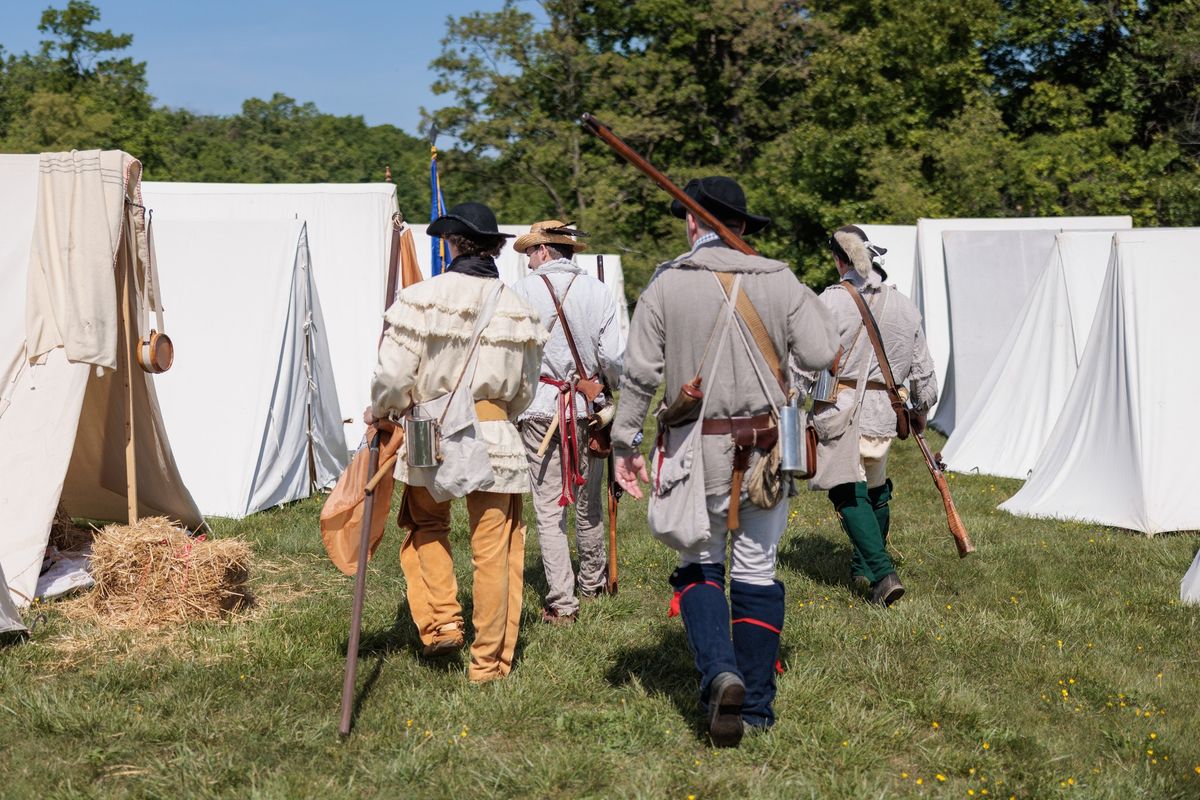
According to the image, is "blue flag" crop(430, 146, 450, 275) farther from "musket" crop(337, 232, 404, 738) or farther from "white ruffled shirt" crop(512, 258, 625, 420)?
"musket" crop(337, 232, 404, 738)

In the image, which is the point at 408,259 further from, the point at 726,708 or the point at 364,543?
the point at 726,708

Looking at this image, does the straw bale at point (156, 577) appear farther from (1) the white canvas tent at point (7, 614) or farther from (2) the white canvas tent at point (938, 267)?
(2) the white canvas tent at point (938, 267)

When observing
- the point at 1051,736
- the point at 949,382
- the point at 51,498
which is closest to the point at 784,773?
the point at 1051,736

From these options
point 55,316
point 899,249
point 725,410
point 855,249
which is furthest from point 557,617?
point 899,249

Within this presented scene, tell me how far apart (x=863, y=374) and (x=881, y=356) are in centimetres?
13

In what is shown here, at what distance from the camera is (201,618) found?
5.47 metres

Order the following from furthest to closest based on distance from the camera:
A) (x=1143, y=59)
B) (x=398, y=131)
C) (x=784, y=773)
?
(x=398, y=131)
(x=1143, y=59)
(x=784, y=773)

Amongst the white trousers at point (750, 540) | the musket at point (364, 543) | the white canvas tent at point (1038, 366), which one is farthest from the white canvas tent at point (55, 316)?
the white canvas tent at point (1038, 366)

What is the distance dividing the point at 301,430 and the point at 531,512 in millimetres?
1965

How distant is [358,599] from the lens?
4355 millimetres

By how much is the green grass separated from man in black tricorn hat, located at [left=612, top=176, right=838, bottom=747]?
386mm

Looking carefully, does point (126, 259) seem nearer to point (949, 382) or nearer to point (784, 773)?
point (784, 773)

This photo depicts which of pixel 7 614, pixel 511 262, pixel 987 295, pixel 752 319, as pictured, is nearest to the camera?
pixel 752 319

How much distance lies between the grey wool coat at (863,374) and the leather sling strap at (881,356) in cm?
3
